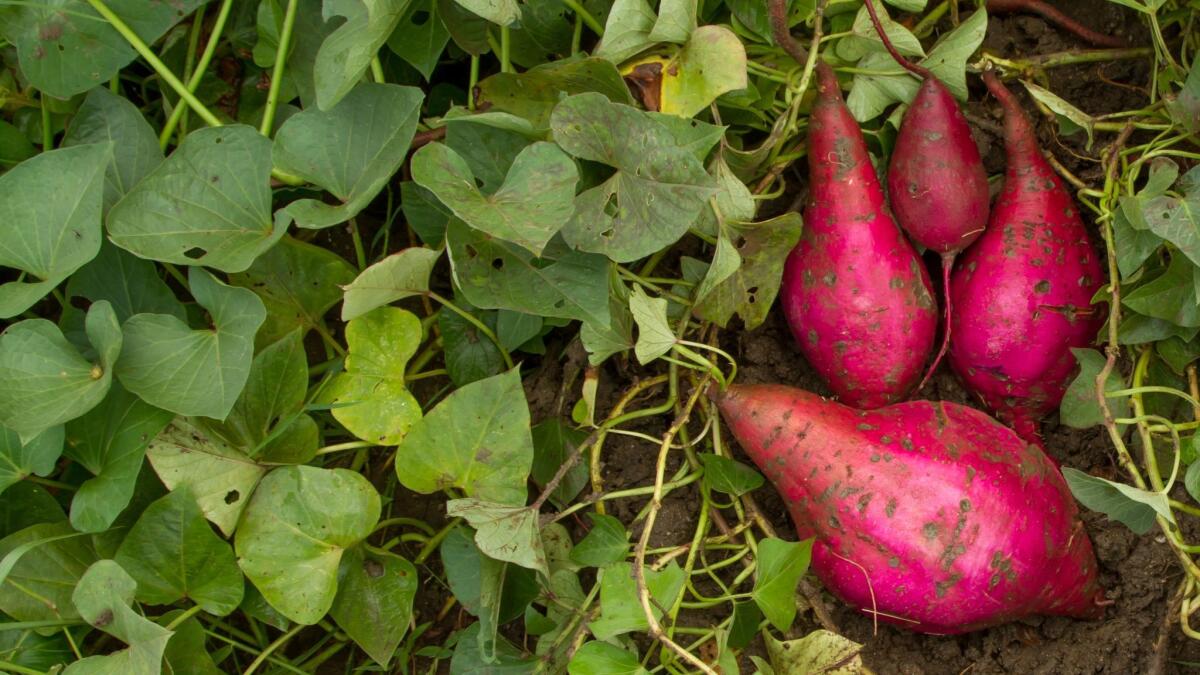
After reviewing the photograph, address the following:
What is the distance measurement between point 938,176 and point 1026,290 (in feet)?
0.45

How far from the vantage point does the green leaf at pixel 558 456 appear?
1.08 meters

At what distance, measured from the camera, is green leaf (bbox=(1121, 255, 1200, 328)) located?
970mm

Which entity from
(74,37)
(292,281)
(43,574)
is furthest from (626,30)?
(43,574)

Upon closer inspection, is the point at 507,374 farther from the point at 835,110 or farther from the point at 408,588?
the point at 835,110

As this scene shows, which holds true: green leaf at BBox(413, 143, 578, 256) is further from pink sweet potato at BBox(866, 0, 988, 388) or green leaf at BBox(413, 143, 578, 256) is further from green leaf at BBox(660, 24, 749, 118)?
pink sweet potato at BBox(866, 0, 988, 388)

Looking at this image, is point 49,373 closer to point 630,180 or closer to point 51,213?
point 51,213

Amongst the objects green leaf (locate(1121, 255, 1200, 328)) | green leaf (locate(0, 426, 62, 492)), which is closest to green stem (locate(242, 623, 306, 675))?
green leaf (locate(0, 426, 62, 492))

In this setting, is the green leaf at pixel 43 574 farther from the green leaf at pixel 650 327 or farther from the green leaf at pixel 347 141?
the green leaf at pixel 650 327

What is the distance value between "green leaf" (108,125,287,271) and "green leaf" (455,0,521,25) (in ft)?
0.71

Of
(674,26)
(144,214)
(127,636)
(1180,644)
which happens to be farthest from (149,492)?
(1180,644)

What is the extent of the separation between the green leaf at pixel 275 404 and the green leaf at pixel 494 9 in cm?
34

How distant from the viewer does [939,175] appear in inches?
40.4

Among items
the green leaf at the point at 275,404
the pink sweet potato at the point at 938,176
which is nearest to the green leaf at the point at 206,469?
the green leaf at the point at 275,404

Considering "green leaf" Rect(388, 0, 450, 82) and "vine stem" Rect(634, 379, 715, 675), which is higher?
"green leaf" Rect(388, 0, 450, 82)
